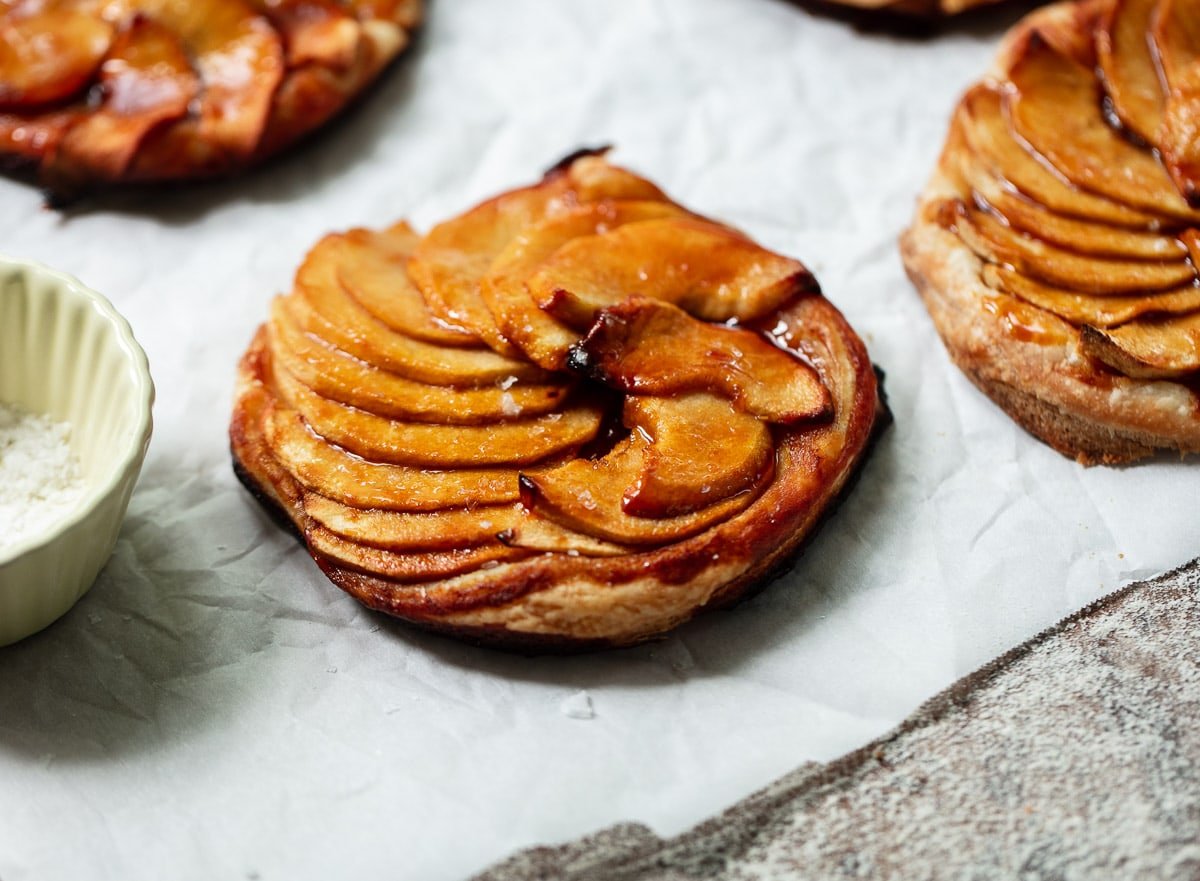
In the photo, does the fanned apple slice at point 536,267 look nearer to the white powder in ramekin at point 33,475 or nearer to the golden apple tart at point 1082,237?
the golden apple tart at point 1082,237

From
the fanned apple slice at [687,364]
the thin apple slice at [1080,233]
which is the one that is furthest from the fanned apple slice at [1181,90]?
the fanned apple slice at [687,364]

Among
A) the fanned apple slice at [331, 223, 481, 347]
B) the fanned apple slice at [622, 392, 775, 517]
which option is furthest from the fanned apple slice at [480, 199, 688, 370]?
the fanned apple slice at [622, 392, 775, 517]

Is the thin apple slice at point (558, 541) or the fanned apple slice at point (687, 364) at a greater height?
the fanned apple slice at point (687, 364)

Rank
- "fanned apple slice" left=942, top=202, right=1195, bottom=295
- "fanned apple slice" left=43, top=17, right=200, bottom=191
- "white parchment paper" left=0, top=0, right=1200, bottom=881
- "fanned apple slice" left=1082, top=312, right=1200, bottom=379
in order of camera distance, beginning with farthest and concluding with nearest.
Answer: "fanned apple slice" left=43, top=17, right=200, bottom=191 < "fanned apple slice" left=942, top=202, right=1195, bottom=295 < "fanned apple slice" left=1082, top=312, right=1200, bottom=379 < "white parchment paper" left=0, top=0, right=1200, bottom=881

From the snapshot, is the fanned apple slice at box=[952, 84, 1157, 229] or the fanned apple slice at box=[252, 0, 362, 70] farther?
the fanned apple slice at box=[252, 0, 362, 70]

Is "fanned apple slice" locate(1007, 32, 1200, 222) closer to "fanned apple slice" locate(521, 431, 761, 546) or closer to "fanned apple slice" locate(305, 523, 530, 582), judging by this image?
"fanned apple slice" locate(521, 431, 761, 546)

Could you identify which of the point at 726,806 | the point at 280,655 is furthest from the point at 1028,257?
the point at 280,655

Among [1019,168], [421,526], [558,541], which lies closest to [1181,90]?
[1019,168]
